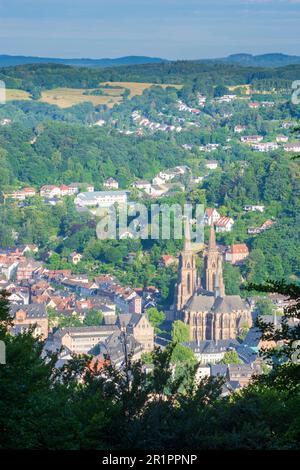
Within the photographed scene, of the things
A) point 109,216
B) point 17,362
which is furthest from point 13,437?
point 109,216

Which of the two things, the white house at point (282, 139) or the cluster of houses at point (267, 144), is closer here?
the cluster of houses at point (267, 144)

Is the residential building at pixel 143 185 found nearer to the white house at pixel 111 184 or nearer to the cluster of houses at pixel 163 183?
the cluster of houses at pixel 163 183

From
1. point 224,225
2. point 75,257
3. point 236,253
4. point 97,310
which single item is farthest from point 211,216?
point 97,310

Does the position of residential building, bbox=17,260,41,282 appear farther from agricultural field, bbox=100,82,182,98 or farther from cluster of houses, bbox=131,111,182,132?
agricultural field, bbox=100,82,182,98

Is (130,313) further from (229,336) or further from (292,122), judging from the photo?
(292,122)

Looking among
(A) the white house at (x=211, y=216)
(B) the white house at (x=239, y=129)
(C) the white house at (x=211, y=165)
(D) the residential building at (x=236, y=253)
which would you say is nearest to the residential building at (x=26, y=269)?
(D) the residential building at (x=236, y=253)

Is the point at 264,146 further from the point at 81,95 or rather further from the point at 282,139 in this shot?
the point at 81,95
